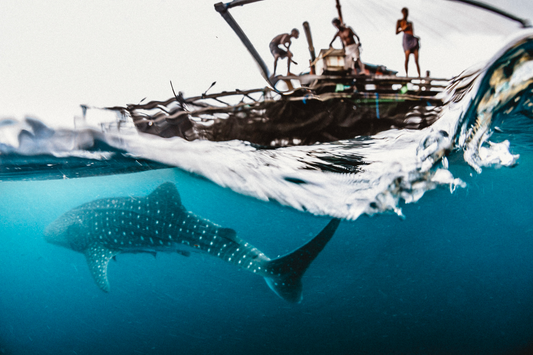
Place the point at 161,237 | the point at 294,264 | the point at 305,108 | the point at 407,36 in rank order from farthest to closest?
the point at 161,237
the point at 294,264
the point at 305,108
the point at 407,36

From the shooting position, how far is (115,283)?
7.43ft

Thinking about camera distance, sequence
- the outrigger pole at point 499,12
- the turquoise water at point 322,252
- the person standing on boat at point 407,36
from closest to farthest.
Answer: the person standing on boat at point 407,36
the outrigger pole at point 499,12
the turquoise water at point 322,252

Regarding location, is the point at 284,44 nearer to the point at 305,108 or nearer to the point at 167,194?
the point at 305,108

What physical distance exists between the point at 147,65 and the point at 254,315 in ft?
6.48

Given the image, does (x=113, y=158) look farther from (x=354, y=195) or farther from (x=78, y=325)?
A: (x=354, y=195)

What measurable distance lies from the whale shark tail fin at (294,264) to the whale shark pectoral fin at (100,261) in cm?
132

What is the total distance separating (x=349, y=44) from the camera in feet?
5.59

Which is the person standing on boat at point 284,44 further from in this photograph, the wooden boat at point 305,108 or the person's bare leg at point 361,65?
the person's bare leg at point 361,65

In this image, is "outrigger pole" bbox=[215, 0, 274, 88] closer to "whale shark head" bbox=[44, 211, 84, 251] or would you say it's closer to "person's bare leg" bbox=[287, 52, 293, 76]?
"person's bare leg" bbox=[287, 52, 293, 76]

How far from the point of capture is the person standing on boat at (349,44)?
1.69m

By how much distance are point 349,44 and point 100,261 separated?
2464 millimetres

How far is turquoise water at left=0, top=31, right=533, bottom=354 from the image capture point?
206cm

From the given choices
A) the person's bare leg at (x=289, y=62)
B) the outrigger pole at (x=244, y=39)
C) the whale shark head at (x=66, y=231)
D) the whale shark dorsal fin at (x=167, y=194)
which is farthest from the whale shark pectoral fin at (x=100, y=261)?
the person's bare leg at (x=289, y=62)

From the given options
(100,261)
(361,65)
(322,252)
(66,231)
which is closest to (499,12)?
(361,65)
